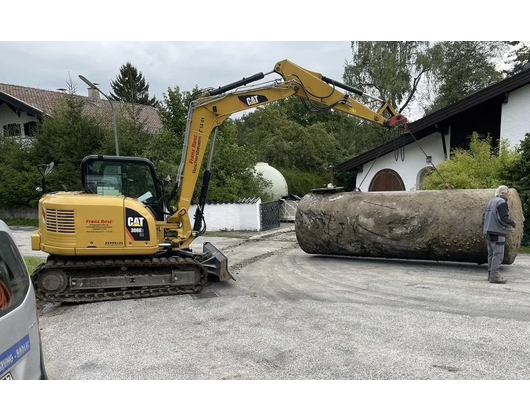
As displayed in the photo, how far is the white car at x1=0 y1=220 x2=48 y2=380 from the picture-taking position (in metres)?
2.52

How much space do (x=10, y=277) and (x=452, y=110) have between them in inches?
595

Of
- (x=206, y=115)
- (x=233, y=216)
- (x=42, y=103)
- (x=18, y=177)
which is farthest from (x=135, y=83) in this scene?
(x=206, y=115)

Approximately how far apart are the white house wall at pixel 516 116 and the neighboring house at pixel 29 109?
1704cm

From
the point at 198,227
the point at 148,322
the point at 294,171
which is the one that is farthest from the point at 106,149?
the point at 148,322

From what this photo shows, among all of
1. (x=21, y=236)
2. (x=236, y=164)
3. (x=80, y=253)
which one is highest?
(x=236, y=164)

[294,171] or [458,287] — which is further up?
[294,171]

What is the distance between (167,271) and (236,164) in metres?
11.6

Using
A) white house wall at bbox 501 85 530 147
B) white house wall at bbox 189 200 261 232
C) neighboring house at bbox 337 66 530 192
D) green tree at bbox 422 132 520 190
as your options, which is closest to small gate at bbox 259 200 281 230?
white house wall at bbox 189 200 261 232

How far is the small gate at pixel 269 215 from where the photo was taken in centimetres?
1612

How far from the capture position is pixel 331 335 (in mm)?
4770

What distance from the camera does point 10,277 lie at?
2.79m

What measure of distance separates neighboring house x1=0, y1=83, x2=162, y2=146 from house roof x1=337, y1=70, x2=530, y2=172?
13.1m

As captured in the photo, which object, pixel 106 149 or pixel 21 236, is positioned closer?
pixel 21 236

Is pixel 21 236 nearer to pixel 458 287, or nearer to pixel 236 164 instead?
pixel 236 164
